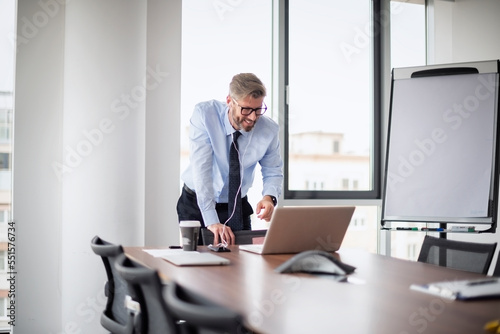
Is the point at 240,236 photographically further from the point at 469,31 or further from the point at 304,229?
the point at 469,31

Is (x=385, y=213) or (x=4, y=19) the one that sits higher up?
(x=4, y=19)

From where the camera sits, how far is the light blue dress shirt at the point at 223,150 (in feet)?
11.5

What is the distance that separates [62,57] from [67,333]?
196cm

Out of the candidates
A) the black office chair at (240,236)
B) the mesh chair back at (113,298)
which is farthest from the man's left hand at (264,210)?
the mesh chair back at (113,298)

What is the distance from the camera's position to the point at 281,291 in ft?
5.85

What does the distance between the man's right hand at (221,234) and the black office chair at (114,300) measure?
0.75 meters

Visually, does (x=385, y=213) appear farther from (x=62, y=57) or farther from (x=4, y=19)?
(x=4, y=19)

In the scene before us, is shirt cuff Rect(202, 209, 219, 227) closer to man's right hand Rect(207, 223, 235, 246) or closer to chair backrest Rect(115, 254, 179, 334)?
man's right hand Rect(207, 223, 235, 246)

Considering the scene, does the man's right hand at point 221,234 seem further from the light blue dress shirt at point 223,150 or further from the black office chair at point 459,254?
the black office chair at point 459,254

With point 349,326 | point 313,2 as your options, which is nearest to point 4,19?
point 313,2

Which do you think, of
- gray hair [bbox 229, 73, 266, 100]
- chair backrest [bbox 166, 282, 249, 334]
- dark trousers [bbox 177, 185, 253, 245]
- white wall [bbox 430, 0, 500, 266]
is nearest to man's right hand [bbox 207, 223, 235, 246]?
dark trousers [bbox 177, 185, 253, 245]

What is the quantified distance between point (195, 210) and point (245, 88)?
0.89 metres

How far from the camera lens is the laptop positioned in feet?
8.61

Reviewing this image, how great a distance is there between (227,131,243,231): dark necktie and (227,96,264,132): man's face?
4.8 inches
